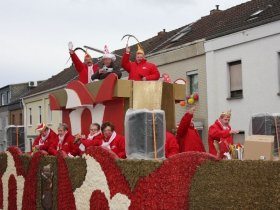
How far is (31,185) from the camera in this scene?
984 cm

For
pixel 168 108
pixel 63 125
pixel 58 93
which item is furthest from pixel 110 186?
pixel 58 93

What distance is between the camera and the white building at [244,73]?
18016 mm

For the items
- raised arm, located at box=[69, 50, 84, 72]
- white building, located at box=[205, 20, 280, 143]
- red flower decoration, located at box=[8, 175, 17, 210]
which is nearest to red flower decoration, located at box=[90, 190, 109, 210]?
red flower decoration, located at box=[8, 175, 17, 210]

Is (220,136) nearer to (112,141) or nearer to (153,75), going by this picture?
(112,141)

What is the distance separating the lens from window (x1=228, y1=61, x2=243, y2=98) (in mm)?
19844

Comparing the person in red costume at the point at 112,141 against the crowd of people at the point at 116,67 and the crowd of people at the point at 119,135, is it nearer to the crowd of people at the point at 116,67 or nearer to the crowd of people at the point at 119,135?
the crowd of people at the point at 119,135

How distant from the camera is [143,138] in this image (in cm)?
669

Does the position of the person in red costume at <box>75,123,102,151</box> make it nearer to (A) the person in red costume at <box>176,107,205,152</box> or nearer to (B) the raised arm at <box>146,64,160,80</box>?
(A) the person in red costume at <box>176,107,205,152</box>

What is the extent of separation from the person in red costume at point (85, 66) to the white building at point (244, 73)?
353 inches

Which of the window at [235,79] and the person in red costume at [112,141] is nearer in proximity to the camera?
the person in red costume at [112,141]

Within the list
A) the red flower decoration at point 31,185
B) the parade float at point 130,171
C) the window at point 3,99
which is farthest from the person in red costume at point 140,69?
the window at point 3,99

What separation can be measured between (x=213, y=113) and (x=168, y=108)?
40.2 feet

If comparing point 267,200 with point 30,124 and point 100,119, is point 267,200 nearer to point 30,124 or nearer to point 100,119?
point 100,119

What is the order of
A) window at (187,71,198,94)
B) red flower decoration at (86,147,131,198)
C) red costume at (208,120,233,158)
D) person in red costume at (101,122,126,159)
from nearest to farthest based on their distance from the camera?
red flower decoration at (86,147,131,198), person in red costume at (101,122,126,159), red costume at (208,120,233,158), window at (187,71,198,94)
